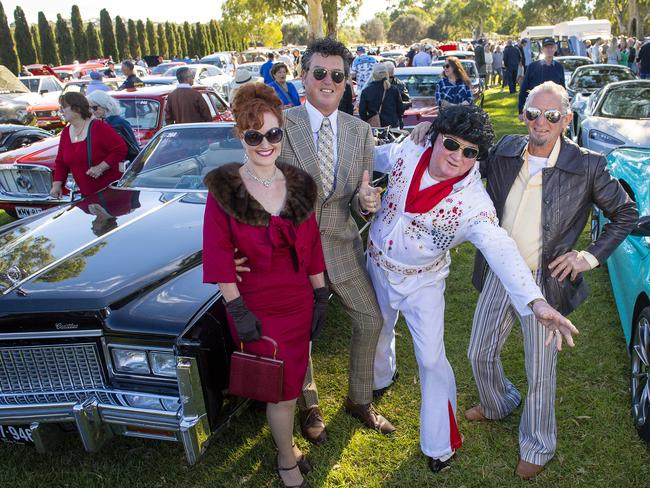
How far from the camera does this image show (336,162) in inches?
119

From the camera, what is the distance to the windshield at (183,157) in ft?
14.8

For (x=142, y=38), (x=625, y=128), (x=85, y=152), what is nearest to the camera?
(x=85, y=152)

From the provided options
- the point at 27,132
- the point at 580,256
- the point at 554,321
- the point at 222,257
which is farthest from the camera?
the point at 27,132

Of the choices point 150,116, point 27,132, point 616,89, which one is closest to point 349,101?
point 150,116

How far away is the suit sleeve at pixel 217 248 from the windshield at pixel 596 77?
39.7ft

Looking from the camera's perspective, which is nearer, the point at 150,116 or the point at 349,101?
the point at 150,116

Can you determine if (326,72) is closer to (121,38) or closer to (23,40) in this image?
(23,40)

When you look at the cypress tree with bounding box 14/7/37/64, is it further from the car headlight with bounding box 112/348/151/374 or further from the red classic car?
the car headlight with bounding box 112/348/151/374

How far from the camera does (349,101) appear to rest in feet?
31.7

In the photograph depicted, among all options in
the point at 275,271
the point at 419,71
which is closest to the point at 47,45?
the point at 419,71

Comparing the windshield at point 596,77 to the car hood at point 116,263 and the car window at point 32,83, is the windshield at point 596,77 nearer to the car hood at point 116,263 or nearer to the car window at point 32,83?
the car hood at point 116,263

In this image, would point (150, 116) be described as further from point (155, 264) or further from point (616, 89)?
point (616, 89)

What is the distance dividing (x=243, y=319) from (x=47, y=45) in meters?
44.6

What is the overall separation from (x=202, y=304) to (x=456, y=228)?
1.29 metres
